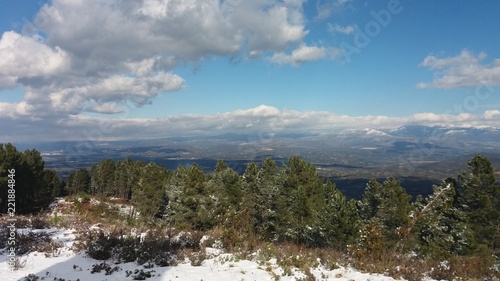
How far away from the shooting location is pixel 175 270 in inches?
346

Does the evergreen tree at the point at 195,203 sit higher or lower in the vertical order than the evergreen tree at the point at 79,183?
higher

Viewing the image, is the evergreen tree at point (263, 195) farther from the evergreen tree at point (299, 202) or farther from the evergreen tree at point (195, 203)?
the evergreen tree at point (195, 203)

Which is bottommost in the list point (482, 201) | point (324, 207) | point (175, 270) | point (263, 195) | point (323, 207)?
point (482, 201)

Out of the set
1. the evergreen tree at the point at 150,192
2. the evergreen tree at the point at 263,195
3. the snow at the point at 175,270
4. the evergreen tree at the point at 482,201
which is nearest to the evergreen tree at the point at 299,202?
the evergreen tree at the point at 263,195

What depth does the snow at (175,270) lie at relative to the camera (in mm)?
8195

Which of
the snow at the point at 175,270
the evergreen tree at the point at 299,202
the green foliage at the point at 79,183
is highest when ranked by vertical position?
the snow at the point at 175,270

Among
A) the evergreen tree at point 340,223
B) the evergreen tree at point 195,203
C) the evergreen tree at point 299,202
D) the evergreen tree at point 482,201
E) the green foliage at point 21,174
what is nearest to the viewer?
the evergreen tree at point 340,223

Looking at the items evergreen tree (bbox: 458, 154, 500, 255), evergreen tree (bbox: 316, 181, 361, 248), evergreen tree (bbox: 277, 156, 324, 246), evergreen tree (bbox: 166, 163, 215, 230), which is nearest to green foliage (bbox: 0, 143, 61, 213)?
evergreen tree (bbox: 166, 163, 215, 230)

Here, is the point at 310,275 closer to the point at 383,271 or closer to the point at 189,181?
the point at 383,271

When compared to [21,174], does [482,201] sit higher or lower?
lower

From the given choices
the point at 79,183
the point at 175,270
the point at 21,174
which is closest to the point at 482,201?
the point at 175,270

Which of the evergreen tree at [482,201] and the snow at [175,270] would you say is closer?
the snow at [175,270]

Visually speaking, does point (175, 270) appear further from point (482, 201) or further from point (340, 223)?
point (482, 201)

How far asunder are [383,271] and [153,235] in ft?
28.6
